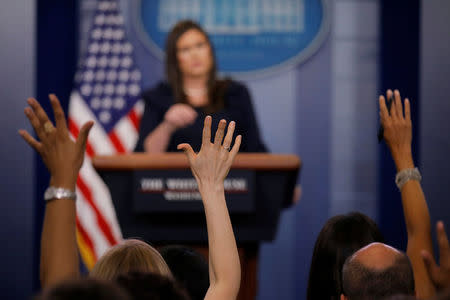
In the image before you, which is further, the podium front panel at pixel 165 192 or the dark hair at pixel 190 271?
the podium front panel at pixel 165 192

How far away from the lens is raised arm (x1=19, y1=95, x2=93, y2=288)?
1611 mm

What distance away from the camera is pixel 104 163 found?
2672mm

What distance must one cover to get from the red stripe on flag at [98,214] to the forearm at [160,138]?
1.48 meters

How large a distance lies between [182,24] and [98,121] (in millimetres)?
1342

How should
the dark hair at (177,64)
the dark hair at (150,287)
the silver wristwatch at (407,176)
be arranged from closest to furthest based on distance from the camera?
the dark hair at (150,287), the silver wristwatch at (407,176), the dark hair at (177,64)

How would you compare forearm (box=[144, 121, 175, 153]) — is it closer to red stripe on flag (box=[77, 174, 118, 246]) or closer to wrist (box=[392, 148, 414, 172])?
wrist (box=[392, 148, 414, 172])

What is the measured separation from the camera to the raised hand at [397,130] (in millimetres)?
2007

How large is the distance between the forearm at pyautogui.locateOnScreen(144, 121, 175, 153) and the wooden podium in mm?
359

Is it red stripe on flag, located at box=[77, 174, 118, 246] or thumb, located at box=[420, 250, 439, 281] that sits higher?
thumb, located at box=[420, 250, 439, 281]

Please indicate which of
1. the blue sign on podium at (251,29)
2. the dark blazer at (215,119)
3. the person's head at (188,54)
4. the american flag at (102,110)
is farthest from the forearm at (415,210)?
the blue sign on podium at (251,29)

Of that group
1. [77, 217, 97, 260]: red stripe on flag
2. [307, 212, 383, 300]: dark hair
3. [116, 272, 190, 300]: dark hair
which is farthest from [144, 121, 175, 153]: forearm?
[116, 272, 190, 300]: dark hair

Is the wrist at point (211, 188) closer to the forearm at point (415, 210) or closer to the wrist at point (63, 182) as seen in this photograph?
the wrist at point (63, 182)

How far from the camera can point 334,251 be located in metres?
1.86

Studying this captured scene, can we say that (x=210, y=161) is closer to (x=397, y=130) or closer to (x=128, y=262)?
(x=128, y=262)
